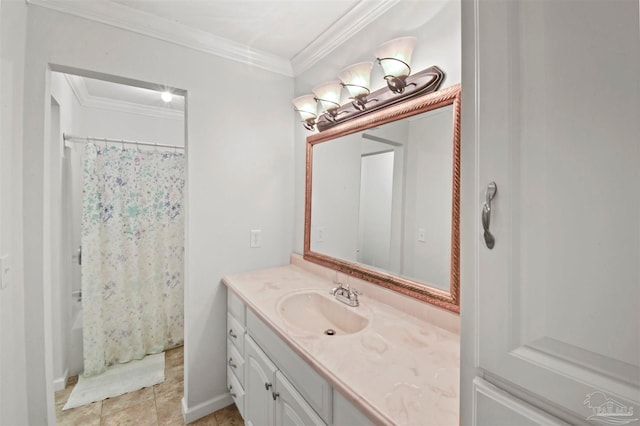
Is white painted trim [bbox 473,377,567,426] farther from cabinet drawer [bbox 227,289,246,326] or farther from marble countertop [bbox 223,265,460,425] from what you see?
cabinet drawer [bbox 227,289,246,326]

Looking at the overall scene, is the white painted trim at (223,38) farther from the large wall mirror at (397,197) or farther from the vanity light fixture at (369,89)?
the large wall mirror at (397,197)

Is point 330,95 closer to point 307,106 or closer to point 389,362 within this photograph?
point 307,106

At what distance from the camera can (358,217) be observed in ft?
5.29

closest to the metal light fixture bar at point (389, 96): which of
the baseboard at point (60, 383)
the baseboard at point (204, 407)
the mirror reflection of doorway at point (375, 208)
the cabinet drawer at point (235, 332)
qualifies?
the mirror reflection of doorway at point (375, 208)

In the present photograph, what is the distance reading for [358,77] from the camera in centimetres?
141

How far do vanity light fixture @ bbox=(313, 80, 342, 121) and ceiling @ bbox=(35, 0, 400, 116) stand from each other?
0.28m

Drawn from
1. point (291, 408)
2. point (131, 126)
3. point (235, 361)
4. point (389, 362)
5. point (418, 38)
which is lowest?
point (235, 361)

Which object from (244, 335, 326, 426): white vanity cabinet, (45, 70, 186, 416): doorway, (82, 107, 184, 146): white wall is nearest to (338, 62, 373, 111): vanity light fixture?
(45, 70, 186, 416): doorway

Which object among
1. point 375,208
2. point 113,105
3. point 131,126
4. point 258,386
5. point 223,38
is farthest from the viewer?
point 131,126

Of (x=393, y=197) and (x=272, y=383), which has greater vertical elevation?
(x=393, y=197)

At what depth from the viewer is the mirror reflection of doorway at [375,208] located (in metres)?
1.42

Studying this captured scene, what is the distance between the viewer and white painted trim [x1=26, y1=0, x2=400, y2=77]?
140 cm

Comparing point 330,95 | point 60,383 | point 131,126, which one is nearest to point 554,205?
point 330,95

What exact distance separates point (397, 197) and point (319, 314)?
76 centimetres
